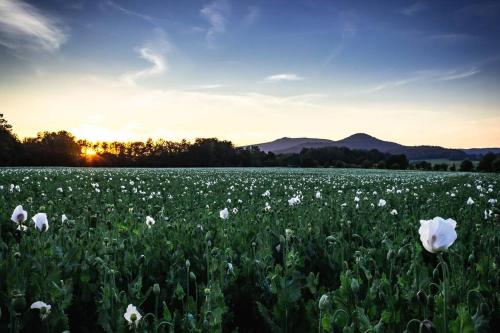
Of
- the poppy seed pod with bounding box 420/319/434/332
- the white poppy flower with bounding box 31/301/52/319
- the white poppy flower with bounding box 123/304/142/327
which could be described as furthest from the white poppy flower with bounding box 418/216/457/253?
the white poppy flower with bounding box 31/301/52/319

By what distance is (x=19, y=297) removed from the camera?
1806mm

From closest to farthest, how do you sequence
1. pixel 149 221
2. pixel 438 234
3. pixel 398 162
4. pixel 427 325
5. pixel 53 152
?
1. pixel 427 325
2. pixel 438 234
3. pixel 149 221
4. pixel 53 152
5. pixel 398 162

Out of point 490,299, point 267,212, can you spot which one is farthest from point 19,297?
point 267,212

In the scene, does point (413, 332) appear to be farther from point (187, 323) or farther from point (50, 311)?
point (50, 311)

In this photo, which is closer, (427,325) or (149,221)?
(427,325)

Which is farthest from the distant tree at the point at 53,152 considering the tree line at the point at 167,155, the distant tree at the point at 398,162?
the distant tree at the point at 398,162

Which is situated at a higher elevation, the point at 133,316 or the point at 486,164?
the point at 133,316

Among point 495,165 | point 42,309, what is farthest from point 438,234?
point 495,165

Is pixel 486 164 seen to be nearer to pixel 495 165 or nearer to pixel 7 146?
pixel 495 165

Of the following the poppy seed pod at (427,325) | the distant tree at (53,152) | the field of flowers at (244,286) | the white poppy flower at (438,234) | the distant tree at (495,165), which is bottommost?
the distant tree at (495,165)

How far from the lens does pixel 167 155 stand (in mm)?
106375

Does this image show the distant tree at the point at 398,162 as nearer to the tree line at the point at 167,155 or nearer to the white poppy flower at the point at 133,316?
the tree line at the point at 167,155

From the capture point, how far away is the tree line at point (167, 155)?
83.2 meters

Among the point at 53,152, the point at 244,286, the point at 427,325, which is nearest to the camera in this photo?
the point at 427,325
